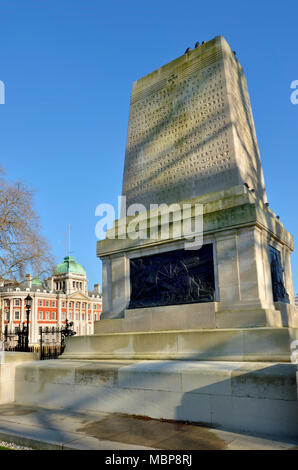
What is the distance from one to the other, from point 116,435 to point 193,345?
2.66 m

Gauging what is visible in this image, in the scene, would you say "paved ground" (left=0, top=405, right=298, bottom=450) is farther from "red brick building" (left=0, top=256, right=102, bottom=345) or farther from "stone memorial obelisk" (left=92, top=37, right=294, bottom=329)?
"red brick building" (left=0, top=256, right=102, bottom=345)

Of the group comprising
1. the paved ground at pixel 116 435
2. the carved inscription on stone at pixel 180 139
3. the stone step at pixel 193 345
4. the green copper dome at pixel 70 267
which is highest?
the green copper dome at pixel 70 267

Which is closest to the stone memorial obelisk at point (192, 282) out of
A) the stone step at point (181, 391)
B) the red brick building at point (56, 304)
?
the stone step at point (181, 391)

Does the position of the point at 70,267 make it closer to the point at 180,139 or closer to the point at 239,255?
the point at 180,139

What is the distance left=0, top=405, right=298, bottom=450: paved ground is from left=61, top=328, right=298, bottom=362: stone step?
1581mm

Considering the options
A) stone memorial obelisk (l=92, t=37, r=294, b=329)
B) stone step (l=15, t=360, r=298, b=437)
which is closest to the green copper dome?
stone memorial obelisk (l=92, t=37, r=294, b=329)

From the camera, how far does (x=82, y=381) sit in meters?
8.14

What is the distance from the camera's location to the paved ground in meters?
5.29

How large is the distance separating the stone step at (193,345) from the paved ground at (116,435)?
1581 mm

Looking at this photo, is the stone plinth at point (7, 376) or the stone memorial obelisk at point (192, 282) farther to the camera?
the stone plinth at point (7, 376)

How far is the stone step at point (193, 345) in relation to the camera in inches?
274

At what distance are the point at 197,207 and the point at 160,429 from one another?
5.15m

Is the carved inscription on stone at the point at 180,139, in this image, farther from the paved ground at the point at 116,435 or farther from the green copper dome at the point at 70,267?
the green copper dome at the point at 70,267

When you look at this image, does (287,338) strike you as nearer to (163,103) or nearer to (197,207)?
(197,207)
